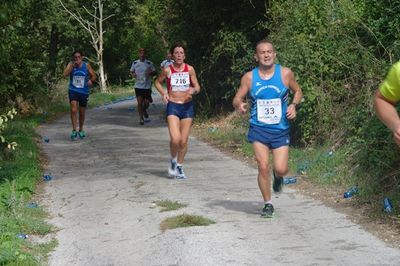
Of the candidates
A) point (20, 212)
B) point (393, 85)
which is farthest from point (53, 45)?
point (393, 85)

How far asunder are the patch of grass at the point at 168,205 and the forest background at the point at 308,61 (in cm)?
225

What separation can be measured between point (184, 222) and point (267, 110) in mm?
1582

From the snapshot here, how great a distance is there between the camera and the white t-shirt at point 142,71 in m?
20.0

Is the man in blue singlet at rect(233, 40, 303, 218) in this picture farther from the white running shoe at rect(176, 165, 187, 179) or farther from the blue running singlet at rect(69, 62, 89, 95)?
the blue running singlet at rect(69, 62, 89, 95)

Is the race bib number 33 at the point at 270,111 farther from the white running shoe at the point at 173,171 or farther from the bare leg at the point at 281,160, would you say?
the white running shoe at the point at 173,171

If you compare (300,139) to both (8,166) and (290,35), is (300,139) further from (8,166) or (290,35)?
(8,166)

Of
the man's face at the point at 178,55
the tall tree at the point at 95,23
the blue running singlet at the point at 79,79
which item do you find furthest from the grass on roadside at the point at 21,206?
the tall tree at the point at 95,23

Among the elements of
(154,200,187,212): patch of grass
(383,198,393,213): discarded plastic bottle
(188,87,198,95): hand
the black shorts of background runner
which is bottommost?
(154,200,187,212): patch of grass

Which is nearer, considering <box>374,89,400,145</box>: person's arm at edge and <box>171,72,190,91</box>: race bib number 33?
<box>374,89,400,145</box>: person's arm at edge

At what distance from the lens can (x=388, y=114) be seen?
495cm

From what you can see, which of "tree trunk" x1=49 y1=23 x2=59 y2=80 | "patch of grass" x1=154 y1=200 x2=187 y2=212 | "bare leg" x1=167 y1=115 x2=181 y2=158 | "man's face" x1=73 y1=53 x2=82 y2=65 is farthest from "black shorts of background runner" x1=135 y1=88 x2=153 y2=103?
"tree trunk" x1=49 y1=23 x2=59 y2=80

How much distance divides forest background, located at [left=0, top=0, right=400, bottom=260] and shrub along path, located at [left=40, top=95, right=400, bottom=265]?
97cm

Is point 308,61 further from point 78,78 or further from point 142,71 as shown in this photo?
point 142,71

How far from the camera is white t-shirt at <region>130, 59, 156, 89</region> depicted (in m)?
20.0
